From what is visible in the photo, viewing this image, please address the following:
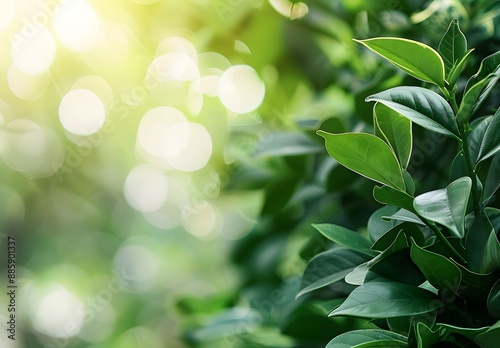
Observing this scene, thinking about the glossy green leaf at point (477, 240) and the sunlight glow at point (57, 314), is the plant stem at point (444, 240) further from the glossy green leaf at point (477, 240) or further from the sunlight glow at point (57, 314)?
the sunlight glow at point (57, 314)

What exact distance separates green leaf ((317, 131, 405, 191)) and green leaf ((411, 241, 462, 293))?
36mm

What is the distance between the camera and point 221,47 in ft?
2.62

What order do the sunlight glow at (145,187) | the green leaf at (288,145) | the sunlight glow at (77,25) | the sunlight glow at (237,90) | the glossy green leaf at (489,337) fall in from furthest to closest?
1. the sunlight glow at (145,187)
2. the sunlight glow at (77,25)
3. the sunlight glow at (237,90)
4. the green leaf at (288,145)
5. the glossy green leaf at (489,337)

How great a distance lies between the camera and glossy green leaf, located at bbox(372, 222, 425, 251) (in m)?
0.32

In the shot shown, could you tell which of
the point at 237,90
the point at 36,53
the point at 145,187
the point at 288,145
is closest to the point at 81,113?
the point at 36,53

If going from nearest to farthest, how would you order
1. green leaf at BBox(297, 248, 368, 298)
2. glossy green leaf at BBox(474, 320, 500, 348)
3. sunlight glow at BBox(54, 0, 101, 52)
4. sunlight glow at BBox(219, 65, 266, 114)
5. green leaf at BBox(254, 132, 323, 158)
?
glossy green leaf at BBox(474, 320, 500, 348)
green leaf at BBox(297, 248, 368, 298)
green leaf at BBox(254, 132, 323, 158)
sunlight glow at BBox(219, 65, 266, 114)
sunlight glow at BBox(54, 0, 101, 52)

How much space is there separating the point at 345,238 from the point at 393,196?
0.07 m

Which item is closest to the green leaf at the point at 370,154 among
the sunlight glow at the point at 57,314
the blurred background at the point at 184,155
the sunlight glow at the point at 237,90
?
the blurred background at the point at 184,155

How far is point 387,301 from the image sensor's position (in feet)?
0.96

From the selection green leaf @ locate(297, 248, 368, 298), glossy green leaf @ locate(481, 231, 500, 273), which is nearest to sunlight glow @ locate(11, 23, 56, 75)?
green leaf @ locate(297, 248, 368, 298)

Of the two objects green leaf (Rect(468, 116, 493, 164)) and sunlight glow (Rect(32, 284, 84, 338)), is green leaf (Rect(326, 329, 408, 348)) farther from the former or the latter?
sunlight glow (Rect(32, 284, 84, 338))

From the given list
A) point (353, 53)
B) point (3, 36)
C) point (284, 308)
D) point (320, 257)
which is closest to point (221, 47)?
point (353, 53)

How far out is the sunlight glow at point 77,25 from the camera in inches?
46.9

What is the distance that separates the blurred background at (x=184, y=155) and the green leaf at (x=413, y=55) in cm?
22
